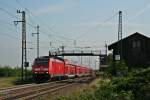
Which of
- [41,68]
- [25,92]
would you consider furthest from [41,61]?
[25,92]

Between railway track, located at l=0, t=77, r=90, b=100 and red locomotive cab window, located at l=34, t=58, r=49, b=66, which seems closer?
railway track, located at l=0, t=77, r=90, b=100

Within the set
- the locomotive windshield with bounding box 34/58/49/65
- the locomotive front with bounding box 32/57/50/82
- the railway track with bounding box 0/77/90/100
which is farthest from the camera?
the locomotive windshield with bounding box 34/58/49/65

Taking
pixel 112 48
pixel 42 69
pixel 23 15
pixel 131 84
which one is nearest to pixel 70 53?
pixel 112 48

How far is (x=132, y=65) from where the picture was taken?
67.6m

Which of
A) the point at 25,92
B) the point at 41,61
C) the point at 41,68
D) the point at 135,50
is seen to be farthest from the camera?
the point at 135,50

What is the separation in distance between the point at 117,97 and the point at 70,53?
294 ft

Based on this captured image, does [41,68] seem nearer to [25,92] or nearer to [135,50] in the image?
[25,92]

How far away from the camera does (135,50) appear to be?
69.4 meters

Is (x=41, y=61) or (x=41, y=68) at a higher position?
(x=41, y=61)

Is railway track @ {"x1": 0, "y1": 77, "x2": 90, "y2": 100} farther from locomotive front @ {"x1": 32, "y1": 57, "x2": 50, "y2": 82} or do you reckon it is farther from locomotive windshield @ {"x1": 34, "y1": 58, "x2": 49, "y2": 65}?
locomotive windshield @ {"x1": 34, "y1": 58, "x2": 49, "y2": 65}

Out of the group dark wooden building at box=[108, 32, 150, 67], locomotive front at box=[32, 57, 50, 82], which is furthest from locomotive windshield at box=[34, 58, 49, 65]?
dark wooden building at box=[108, 32, 150, 67]

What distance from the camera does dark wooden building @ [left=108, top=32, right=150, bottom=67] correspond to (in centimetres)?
6788

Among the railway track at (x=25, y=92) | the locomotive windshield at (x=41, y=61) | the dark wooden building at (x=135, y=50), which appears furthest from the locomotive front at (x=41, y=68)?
the dark wooden building at (x=135, y=50)

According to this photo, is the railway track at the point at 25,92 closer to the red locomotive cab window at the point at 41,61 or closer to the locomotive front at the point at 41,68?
the locomotive front at the point at 41,68
